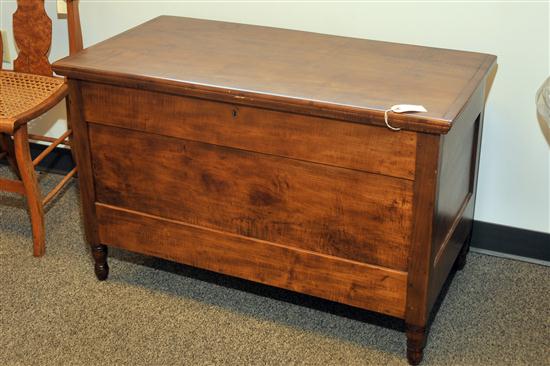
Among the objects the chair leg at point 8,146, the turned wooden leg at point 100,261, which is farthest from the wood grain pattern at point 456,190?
the chair leg at point 8,146

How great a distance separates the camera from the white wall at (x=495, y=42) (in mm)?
2072

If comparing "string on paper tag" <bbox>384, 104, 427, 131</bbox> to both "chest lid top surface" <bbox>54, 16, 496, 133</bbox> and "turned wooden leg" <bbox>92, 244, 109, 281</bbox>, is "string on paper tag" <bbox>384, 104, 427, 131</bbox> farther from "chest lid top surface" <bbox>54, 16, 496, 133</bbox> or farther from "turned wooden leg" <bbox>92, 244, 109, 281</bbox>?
"turned wooden leg" <bbox>92, 244, 109, 281</bbox>

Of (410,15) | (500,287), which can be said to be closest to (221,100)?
(410,15)

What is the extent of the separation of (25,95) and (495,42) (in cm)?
141

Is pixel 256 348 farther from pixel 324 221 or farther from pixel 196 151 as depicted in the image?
pixel 196 151

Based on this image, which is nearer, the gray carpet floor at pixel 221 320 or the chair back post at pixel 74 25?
the gray carpet floor at pixel 221 320

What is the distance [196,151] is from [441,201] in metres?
0.60

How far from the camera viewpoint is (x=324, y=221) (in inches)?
70.9

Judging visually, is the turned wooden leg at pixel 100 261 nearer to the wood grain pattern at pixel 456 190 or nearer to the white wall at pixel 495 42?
the white wall at pixel 495 42

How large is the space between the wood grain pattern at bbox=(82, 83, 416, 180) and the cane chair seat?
1.10 feet

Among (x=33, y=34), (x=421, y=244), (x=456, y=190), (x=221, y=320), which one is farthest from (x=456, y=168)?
(x=33, y=34)

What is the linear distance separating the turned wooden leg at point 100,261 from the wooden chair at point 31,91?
0.84 ft

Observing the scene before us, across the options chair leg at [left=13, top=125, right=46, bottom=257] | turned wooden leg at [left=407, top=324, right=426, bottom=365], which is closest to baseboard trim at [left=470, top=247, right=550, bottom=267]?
turned wooden leg at [left=407, top=324, right=426, bottom=365]

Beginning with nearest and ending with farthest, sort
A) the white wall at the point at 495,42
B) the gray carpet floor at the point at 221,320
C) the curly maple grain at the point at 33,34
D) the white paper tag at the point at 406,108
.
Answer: the white paper tag at the point at 406,108 < the gray carpet floor at the point at 221,320 < the white wall at the point at 495,42 < the curly maple grain at the point at 33,34
